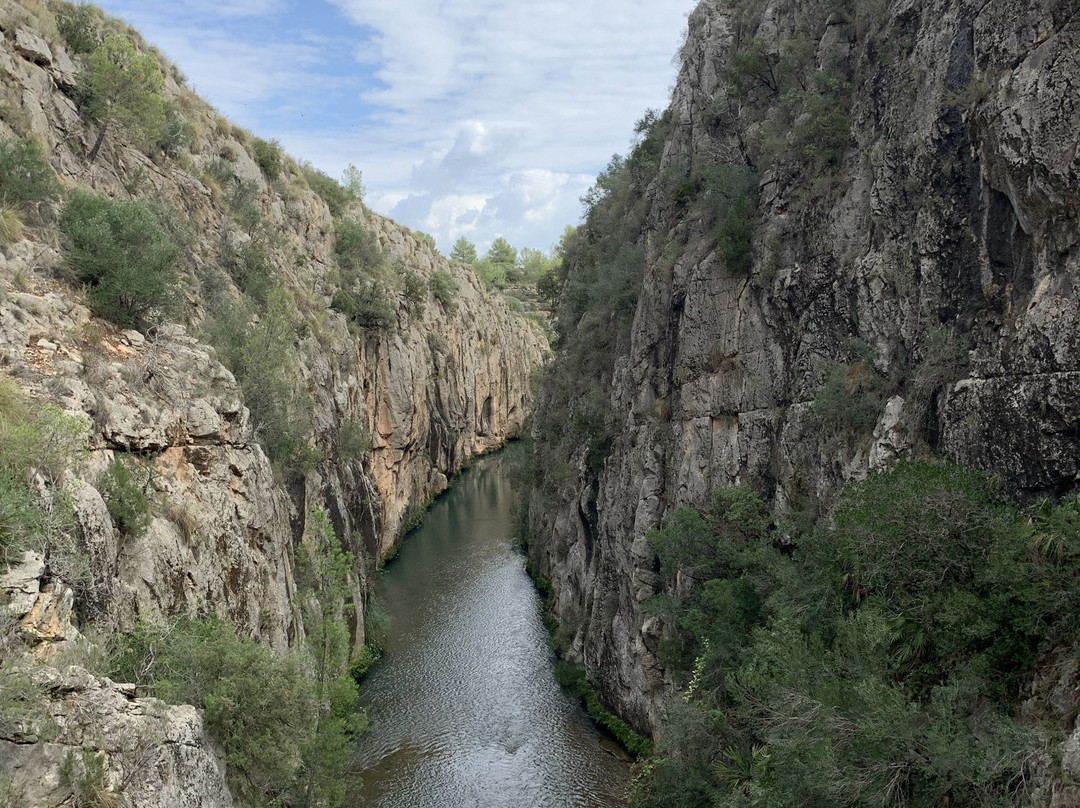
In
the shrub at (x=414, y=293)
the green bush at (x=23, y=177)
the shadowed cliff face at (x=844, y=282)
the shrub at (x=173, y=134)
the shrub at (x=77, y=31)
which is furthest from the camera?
the shrub at (x=414, y=293)

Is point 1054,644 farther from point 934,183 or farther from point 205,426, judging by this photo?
point 205,426

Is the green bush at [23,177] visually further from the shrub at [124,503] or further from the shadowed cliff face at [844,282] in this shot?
the shadowed cliff face at [844,282]

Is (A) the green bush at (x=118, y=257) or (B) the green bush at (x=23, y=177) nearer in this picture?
(B) the green bush at (x=23, y=177)

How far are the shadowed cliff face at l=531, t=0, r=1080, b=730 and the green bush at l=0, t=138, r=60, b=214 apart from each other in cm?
1774

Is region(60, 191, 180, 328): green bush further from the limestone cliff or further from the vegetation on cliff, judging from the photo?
the vegetation on cliff

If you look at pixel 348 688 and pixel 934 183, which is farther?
pixel 348 688

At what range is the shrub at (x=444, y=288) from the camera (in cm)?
6531

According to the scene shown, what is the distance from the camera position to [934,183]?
14.7 metres

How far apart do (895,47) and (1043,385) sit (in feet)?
32.6

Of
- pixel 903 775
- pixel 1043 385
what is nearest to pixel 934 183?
pixel 1043 385

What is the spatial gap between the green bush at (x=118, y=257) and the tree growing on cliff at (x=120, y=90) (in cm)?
566

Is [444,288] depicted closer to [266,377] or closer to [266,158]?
[266,158]

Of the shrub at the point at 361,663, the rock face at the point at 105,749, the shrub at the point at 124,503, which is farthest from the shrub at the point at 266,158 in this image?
the rock face at the point at 105,749

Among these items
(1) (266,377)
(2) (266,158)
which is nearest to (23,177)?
(1) (266,377)
